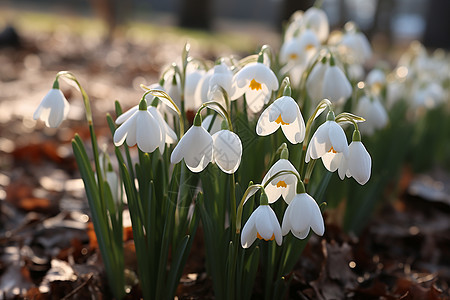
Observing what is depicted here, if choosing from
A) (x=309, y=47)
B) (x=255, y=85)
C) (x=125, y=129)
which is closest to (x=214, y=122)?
(x=255, y=85)

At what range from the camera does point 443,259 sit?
1.93 meters

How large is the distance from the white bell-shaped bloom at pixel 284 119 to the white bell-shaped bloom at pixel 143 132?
0.70ft

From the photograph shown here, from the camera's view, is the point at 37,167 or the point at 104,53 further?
the point at 104,53

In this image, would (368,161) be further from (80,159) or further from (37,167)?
(37,167)

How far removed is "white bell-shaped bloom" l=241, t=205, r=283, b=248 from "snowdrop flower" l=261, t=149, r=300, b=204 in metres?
0.09

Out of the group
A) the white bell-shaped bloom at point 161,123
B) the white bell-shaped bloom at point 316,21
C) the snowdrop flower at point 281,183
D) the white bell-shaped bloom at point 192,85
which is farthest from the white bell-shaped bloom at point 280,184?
the white bell-shaped bloom at point 316,21

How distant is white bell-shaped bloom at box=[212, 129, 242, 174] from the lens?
981 millimetres

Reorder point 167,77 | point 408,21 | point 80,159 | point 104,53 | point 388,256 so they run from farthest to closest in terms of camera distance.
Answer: point 408,21, point 104,53, point 388,256, point 167,77, point 80,159

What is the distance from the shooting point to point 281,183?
106 centimetres

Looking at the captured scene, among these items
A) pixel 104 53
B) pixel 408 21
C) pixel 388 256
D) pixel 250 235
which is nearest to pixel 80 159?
pixel 250 235

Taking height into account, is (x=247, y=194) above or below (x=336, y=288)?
above

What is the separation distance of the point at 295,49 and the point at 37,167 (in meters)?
1.44

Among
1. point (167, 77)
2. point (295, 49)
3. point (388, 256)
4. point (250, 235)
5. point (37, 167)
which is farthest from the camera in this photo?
point (37, 167)

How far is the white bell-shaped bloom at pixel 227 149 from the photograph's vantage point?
3.22 feet
